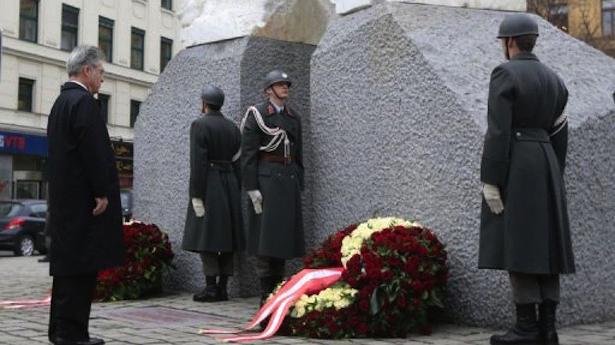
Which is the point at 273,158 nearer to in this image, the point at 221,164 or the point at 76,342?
the point at 221,164

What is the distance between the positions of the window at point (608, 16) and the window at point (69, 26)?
21.5 m

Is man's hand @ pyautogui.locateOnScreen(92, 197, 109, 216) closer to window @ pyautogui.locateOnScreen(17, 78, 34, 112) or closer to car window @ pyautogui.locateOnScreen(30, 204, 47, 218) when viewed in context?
car window @ pyautogui.locateOnScreen(30, 204, 47, 218)

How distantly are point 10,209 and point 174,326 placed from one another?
15042 mm

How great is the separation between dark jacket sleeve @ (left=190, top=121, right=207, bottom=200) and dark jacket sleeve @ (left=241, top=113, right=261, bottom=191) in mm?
649

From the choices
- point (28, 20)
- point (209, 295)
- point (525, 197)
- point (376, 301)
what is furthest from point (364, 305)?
point (28, 20)

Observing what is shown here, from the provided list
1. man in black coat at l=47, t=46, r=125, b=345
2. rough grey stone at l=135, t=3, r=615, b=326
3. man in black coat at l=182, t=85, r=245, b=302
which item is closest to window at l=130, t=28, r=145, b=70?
rough grey stone at l=135, t=3, r=615, b=326

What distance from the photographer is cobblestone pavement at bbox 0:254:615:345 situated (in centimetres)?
530

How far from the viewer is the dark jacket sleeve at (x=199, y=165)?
750cm

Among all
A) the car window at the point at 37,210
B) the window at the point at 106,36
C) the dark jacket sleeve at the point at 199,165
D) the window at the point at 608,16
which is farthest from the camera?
the window at the point at 608,16

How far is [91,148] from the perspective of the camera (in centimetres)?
493

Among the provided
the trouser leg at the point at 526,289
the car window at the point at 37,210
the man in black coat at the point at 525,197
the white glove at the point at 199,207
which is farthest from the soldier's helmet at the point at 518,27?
the car window at the point at 37,210

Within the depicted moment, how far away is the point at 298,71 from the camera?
835 centimetres

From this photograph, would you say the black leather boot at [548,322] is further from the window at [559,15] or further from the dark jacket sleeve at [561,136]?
the window at [559,15]

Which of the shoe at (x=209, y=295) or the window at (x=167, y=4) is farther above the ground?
the window at (x=167, y=4)
